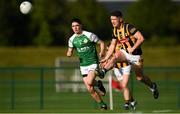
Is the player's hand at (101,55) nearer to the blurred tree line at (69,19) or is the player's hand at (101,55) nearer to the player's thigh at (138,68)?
the player's thigh at (138,68)

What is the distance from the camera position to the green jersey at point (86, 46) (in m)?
20.7

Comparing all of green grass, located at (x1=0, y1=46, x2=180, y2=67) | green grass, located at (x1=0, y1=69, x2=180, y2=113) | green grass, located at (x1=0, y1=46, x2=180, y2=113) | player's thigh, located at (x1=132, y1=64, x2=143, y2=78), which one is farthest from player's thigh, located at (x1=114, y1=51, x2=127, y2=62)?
green grass, located at (x1=0, y1=46, x2=180, y2=67)

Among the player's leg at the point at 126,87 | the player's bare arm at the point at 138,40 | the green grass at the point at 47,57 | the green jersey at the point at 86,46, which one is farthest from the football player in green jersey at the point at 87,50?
the green grass at the point at 47,57

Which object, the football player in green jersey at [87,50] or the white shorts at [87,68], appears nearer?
the football player in green jersey at [87,50]

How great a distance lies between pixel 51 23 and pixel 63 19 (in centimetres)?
293

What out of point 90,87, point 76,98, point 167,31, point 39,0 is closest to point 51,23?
point 39,0

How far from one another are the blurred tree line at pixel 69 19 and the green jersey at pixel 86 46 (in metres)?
40.9

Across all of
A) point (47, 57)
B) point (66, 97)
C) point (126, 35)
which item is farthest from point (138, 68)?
point (47, 57)

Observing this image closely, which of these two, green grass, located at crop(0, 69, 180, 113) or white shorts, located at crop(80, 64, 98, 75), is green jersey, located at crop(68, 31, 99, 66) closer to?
white shorts, located at crop(80, 64, 98, 75)

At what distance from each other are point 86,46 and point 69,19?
176 feet

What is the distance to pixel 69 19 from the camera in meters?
74.2

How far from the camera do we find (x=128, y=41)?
20.2m

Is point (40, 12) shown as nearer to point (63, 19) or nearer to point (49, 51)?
point (63, 19)

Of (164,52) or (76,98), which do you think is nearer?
(76,98)
